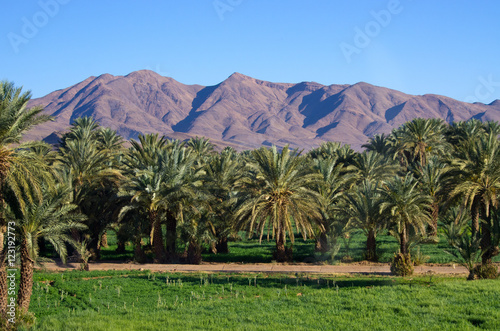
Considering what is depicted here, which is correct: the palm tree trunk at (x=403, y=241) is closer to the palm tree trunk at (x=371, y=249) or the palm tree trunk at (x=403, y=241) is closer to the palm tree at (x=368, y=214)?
the palm tree at (x=368, y=214)

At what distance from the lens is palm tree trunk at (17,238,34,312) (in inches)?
618

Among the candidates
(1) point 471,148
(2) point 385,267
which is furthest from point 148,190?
(1) point 471,148

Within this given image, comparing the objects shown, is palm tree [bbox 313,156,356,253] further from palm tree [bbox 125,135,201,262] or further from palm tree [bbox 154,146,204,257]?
palm tree [bbox 125,135,201,262]

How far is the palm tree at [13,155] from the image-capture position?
14.0 m

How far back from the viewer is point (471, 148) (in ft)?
84.8

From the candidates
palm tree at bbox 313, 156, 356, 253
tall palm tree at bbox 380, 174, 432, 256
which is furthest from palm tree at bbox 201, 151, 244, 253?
tall palm tree at bbox 380, 174, 432, 256

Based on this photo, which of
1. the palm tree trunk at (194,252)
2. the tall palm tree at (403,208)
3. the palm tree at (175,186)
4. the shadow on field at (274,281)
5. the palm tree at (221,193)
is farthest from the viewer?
the palm tree at (221,193)

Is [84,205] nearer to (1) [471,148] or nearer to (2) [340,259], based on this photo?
(2) [340,259]

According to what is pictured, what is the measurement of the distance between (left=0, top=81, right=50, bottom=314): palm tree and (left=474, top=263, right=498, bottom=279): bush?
17.2 metres

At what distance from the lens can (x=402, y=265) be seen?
22.7 m

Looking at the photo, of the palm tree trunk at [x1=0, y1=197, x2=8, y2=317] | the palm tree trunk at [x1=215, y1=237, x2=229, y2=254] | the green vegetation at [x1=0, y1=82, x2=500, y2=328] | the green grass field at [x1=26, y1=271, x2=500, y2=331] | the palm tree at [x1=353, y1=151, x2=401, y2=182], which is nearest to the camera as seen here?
the green grass field at [x1=26, y1=271, x2=500, y2=331]

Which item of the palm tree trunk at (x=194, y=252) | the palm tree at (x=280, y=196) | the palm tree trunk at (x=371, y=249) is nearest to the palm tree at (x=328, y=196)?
the palm tree at (x=280, y=196)

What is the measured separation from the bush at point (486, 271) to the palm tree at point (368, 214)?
26.1 ft

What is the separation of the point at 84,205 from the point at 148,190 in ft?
18.4
